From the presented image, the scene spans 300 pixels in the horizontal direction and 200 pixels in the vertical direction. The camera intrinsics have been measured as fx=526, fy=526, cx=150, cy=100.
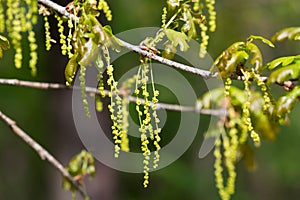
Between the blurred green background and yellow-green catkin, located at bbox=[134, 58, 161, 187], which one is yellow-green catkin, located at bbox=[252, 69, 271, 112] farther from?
the blurred green background

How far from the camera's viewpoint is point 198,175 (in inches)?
337

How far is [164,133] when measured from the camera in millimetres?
8031

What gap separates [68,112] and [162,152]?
10.9 ft

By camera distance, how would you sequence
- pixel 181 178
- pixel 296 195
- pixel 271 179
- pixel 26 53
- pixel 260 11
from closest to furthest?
pixel 26 53
pixel 260 11
pixel 181 178
pixel 271 179
pixel 296 195

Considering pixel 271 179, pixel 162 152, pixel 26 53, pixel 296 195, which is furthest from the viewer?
pixel 296 195

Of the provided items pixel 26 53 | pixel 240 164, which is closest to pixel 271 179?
pixel 240 164

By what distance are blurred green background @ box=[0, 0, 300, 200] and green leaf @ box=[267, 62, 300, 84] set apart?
271 centimetres

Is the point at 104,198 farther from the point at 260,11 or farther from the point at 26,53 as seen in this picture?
the point at 260,11

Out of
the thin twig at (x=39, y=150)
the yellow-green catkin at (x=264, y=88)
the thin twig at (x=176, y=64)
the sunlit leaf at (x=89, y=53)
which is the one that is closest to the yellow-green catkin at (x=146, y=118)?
the thin twig at (x=176, y=64)

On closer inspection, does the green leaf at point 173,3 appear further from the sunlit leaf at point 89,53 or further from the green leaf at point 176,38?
the sunlit leaf at point 89,53

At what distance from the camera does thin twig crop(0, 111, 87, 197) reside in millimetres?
1901

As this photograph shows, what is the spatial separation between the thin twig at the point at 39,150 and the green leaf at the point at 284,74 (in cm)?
87

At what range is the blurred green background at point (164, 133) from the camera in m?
4.24

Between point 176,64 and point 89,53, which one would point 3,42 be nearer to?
point 89,53
